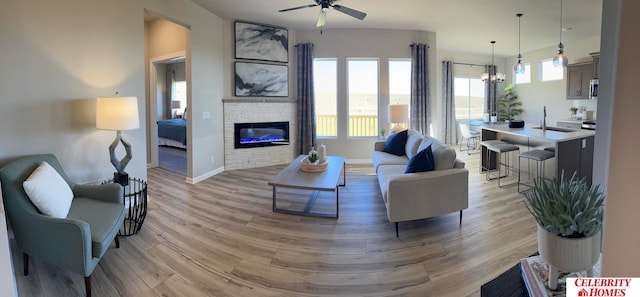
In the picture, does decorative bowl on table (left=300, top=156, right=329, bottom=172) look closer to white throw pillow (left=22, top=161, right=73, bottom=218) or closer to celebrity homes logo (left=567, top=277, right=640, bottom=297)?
white throw pillow (left=22, top=161, right=73, bottom=218)

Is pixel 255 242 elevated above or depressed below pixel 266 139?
below

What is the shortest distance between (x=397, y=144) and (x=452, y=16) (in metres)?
2.56

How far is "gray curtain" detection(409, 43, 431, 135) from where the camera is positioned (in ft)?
21.4

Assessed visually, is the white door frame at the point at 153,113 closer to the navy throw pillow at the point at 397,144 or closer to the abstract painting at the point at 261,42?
the abstract painting at the point at 261,42

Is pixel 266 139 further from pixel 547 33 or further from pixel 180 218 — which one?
pixel 547 33

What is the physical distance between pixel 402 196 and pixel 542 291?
1900 mm

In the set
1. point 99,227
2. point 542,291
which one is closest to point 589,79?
point 542,291

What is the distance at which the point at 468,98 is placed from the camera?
9.52m

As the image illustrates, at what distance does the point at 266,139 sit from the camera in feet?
21.2

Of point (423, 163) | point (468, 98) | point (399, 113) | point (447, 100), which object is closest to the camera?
point (423, 163)

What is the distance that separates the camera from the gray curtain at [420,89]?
652cm

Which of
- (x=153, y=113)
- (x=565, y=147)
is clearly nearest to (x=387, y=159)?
(x=565, y=147)

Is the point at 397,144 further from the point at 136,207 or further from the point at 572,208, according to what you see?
the point at 572,208

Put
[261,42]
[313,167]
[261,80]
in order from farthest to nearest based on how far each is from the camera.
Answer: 1. [261,80]
2. [261,42]
3. [313,167]
